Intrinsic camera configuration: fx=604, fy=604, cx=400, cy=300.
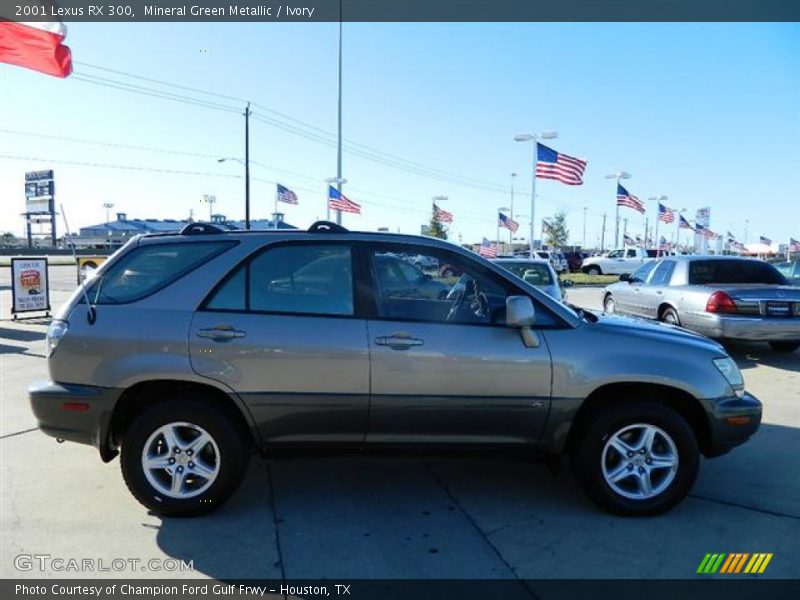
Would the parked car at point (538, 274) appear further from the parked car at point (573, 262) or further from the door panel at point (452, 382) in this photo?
the parked car at point (573, 262)

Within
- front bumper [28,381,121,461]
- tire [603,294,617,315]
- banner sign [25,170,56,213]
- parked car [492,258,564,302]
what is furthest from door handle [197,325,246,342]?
banner sign [25,170,56,213]

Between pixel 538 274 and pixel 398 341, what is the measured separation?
6732 mm

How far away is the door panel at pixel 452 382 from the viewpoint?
3641 mm

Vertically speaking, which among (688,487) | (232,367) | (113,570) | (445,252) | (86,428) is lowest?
(113,570)

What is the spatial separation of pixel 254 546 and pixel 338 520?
1.79 ft

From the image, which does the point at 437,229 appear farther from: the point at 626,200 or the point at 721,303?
the point at 721,303

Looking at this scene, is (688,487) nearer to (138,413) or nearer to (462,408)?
(462,408)

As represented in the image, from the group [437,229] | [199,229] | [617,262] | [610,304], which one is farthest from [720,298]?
[437,229]

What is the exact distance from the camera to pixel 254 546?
3.40m

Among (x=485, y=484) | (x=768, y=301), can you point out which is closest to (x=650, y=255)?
(x=768, y=301)

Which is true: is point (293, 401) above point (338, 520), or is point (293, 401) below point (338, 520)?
above

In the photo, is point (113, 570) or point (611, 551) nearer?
point (113, 570)

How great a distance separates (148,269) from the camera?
12.5 feet

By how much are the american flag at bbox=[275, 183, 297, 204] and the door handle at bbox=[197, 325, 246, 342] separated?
29794 mm
